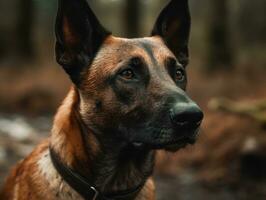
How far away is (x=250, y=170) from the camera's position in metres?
8.20

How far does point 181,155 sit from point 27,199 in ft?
16.2

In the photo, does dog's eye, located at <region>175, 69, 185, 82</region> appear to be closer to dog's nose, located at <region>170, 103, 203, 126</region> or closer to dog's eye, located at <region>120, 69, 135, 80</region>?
dog's eye, located at <region>120, 69, 135, 80</region>

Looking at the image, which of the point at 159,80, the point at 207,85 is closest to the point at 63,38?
the point at 159,80

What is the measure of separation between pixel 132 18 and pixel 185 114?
14724 mm

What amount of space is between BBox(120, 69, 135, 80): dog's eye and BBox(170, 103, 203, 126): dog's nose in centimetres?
50

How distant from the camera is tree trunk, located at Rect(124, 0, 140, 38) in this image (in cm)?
1859

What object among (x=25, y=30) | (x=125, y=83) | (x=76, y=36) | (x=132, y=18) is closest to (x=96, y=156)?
(x=125, y=83)

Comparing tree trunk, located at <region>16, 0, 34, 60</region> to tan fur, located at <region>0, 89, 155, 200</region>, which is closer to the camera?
tan fur, located at <region>0, 89, 155, 200</region>

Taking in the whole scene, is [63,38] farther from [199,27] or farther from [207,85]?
[199,27]

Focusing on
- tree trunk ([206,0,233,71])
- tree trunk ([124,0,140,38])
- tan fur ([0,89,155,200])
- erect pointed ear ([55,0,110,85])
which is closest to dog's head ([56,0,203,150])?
erect pointed ear ([55,0,110,85])

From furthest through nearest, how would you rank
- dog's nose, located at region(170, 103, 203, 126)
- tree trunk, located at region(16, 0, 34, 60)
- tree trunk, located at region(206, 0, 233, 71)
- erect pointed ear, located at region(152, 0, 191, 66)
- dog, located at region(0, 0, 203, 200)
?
tree trunk, located at region(16, 0, 34, 60) < tree trunk, located at region(206, 0, 233, 71) < erect pointed ear, located at region(152, 0, 191, 66) < dog, located at region(0, 0, 203, 200) < dog's nose, located at region(170, 103, 203, 126)

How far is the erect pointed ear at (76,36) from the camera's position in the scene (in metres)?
4.74

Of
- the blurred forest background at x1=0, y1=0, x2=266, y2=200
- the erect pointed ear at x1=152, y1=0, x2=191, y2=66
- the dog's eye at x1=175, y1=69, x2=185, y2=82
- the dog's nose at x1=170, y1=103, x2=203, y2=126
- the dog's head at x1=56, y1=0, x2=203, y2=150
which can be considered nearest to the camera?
the dog's nose at x1=170, y1=103, x2=203, y2=126

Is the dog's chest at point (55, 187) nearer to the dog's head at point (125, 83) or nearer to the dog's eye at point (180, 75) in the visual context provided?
the dog's head at point (125, 83)
